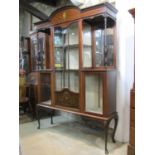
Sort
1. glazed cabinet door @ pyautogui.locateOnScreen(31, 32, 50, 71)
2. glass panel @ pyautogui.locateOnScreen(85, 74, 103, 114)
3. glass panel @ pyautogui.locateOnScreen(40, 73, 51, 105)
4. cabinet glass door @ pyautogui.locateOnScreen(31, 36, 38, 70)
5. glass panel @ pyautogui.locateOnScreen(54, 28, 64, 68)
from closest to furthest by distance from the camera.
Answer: glass panel @ pyautogui.locateOnScreen(85, 74, 103, 114) → glass panel @ pyautogui.locateOnScreen(54, 28, 64, 68) → glass panel @ pyautogui.locateOnScreen(40, 73, 51, 105) → glazed cabinet door @ pyautogui.locateOnScreen(31, 32, 50, 71) → cabinet glass door @ pyautogui.locateOnScreen(31, 36, 38, 70)

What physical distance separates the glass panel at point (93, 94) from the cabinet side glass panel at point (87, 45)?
0.30m

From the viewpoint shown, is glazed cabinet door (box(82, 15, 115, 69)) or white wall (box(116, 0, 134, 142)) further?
glazed cabinet door (box(82, 15, 115, 69))

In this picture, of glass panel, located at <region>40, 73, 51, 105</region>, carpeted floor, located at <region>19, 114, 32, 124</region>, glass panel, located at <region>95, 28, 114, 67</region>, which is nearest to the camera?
glass panel, located at <region>95, 28, 114, 67</region>

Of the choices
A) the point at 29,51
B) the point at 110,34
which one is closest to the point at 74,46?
the point at 110,34

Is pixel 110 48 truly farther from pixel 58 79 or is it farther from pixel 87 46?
pixel 58 79

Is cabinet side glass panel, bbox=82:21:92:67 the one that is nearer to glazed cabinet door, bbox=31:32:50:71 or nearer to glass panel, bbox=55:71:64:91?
glass panel, bbox=55:71:64:91

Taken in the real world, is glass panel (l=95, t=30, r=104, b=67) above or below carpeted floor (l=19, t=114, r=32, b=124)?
above

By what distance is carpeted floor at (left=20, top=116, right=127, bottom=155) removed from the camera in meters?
2.47

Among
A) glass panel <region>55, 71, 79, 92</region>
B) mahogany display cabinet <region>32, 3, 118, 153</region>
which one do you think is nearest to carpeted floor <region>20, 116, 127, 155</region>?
mahogany display cabinet <region>32, 3, 118, 153</region>

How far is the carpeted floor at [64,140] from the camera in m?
2.47

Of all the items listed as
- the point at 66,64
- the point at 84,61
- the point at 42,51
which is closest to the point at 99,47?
the point at 84,61

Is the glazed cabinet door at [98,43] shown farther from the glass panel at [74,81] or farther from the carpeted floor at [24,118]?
the carpeted floor at [24,118]

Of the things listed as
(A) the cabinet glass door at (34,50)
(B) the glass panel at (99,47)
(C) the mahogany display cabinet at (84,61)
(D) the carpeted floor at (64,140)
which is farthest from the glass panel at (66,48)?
(A) the cabinet glass door at (34,50)

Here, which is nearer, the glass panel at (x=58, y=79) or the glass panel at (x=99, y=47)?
the glass panel at (x=99, y=47)
